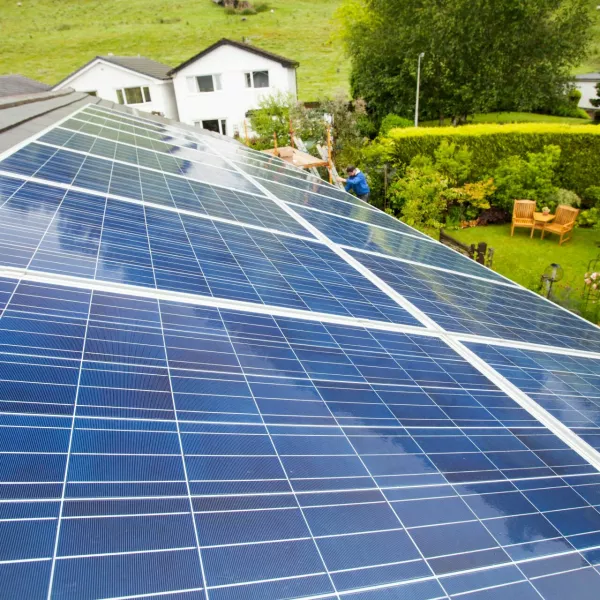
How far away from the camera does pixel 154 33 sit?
89.6 metres

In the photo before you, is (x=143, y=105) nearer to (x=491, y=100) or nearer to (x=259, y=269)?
(x=491, y=100)

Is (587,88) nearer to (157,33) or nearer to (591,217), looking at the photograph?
(591,217)

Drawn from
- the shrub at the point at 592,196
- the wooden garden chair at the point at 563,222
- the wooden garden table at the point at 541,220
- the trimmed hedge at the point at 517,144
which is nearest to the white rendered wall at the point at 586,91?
the trimmed hedge at the point at 517,144

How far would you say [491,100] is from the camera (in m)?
36.4

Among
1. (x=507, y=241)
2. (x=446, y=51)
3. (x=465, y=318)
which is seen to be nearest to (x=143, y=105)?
(x=446, y=51)

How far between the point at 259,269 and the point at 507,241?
20.3m

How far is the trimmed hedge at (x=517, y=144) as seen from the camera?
76.2 ft

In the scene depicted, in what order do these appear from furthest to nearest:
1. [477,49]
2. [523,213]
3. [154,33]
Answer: [154,33] → [477,49] → [523,213]

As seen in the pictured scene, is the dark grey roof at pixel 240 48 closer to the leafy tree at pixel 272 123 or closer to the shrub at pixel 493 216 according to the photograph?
the leafy tree at pixel 272 123

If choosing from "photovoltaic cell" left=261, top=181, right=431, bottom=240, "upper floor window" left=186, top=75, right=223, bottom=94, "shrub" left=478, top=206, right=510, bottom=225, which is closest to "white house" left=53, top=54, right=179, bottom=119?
"upper floor window" left=186, top=75, right=223, bottom=94

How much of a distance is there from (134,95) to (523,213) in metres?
39.3

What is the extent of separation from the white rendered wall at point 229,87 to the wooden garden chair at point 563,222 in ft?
95.9

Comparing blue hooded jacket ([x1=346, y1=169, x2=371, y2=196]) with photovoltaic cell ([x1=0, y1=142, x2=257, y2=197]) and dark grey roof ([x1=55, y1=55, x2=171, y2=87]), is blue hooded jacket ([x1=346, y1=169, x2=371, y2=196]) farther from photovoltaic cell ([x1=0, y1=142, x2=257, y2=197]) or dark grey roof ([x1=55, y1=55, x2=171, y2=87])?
dark grey roof ([x1=55, y1=55, x2=171, y2=87])

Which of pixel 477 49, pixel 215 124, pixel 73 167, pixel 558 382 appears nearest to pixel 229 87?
pixel 215 124
